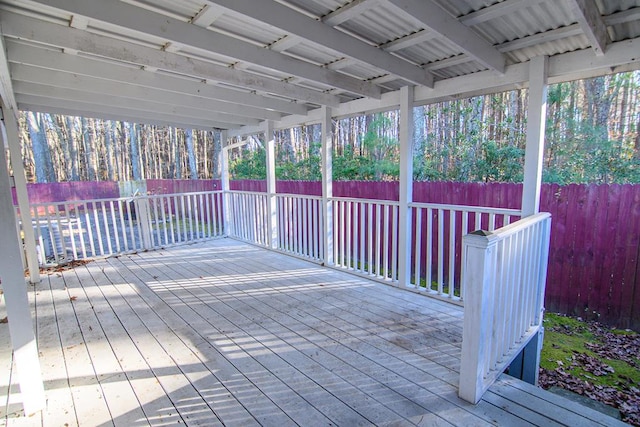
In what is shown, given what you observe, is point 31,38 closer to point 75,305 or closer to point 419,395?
point 75,305

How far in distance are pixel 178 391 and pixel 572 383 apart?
3525 millimetres

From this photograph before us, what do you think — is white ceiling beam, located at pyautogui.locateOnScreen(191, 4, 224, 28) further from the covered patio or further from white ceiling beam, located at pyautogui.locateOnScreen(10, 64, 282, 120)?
white ceiling beam, located at pyautogui.locateOnScreen(10, 64, 282, 120)

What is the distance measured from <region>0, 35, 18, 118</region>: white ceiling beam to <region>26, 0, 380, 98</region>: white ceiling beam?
0.74 m

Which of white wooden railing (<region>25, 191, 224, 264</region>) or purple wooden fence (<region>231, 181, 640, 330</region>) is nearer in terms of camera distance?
purple wooden fence (<region>231, 181, 640, 330</region>)

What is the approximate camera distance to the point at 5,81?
9.25 ft

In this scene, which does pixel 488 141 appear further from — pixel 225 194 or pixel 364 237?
pixel 225 194

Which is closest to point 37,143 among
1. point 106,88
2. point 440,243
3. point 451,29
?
point 106,88

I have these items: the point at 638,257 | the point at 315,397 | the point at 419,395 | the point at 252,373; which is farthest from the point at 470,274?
the point at 638,257

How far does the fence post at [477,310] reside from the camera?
1.82 meters

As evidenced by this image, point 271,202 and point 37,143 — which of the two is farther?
point 37,143

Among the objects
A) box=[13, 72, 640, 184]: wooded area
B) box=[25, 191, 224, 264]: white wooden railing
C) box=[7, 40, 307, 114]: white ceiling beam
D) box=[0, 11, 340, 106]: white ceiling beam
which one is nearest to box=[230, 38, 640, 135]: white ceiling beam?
box=[0, 11, 340, 106]: white ceiling beam

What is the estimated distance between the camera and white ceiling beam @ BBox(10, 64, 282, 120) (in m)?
3.08

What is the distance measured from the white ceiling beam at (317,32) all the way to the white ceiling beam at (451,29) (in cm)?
63

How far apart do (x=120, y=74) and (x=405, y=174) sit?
10.4 feet
